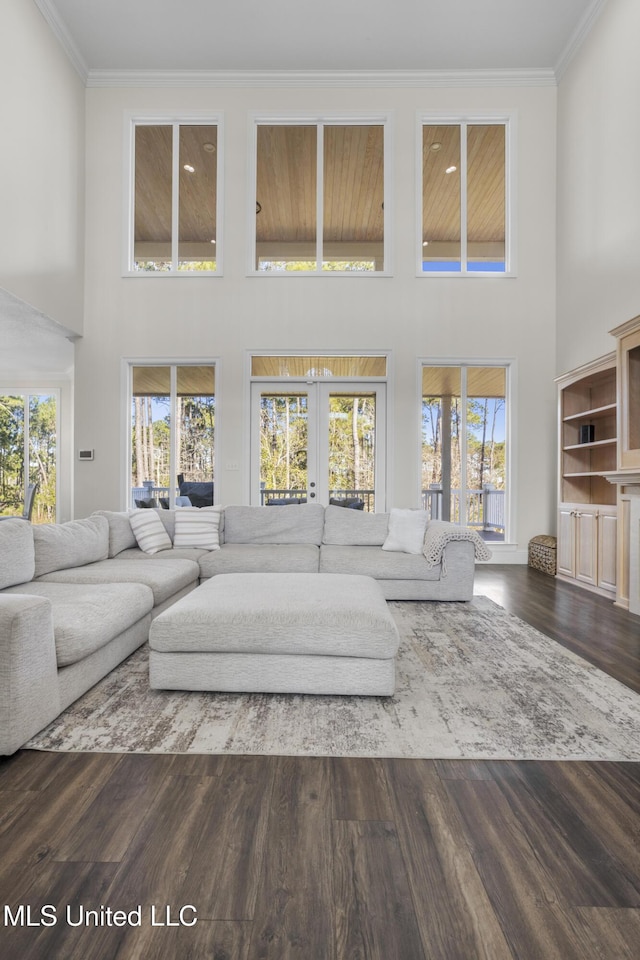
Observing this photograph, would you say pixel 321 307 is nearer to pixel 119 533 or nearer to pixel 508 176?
pixel 508 176

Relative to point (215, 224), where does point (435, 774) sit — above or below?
below

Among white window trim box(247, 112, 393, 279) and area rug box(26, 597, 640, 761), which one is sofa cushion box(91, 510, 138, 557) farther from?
white window trim box(247, 112, 393, 279)

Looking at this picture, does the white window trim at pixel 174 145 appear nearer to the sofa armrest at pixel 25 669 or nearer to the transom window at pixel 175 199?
the transom window at pixel 175 199

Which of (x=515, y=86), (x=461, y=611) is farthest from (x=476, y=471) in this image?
(x=515, y=86)

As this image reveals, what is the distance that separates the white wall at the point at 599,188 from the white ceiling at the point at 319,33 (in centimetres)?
65

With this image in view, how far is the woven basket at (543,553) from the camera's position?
5.84m

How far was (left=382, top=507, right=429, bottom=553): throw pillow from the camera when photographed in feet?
14.4

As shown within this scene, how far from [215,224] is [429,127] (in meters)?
3.00

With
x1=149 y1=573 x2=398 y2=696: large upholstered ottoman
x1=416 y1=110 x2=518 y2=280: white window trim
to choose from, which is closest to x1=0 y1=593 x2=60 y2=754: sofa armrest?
x1=149 y1=573 x2=398 y2=696: large upholstered ottoman

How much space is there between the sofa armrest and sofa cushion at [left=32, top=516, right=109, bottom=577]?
1.36 m

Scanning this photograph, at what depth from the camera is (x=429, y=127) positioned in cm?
672

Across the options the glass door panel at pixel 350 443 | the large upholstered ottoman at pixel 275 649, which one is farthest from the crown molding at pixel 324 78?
the large upholstered ottoman at pixel 275 649

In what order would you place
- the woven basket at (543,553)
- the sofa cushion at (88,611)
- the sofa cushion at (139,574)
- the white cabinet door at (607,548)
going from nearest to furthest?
the sofa cushion at (88,611) → the sofa cushion at (139,574) → the white cabinet door at (607,548) → the woven basket at (543,553)

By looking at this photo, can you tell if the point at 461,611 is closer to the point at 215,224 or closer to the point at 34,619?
the point at 34,619
